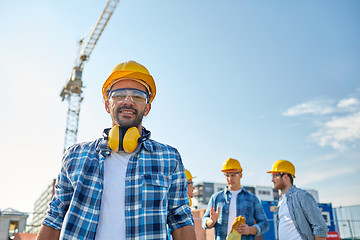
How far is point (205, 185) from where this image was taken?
97812 mm

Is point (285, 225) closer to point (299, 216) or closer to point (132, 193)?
point (299, 216)

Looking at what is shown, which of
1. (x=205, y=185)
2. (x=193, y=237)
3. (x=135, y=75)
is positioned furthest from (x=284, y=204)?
(x=205, y=185)

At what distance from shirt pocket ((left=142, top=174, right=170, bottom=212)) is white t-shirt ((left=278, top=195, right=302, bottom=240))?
3.48 m

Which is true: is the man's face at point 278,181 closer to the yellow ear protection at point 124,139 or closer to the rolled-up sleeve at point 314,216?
the rolled-up sleeve at point 314,216

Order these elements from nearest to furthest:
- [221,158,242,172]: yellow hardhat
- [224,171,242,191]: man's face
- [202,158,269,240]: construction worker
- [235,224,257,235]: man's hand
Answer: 1. [235,224,257,235]: man's hand
2. [202,158,269,240]: construction worker
3. [224,171,242,191]: man's face
4. [221,158,242,172]: yellow hardhat

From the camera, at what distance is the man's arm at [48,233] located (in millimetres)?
1951

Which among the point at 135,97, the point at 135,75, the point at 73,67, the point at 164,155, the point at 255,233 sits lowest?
the point at 255,233

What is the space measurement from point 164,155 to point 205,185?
98101mm

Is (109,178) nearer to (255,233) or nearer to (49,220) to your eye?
(49,220)

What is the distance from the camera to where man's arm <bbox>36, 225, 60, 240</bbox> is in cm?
195

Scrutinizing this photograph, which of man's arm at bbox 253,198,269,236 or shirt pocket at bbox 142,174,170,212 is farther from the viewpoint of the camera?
man's arm at bbox 253,198,269,236

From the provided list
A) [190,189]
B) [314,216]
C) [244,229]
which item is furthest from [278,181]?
[190,189]

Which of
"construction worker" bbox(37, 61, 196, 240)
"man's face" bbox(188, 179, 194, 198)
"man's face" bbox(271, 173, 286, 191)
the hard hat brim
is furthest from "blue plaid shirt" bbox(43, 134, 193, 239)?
"man's face" bbox(271, 173, 286, 191)

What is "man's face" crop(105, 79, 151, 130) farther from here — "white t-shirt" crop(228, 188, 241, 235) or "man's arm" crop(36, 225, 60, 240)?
"white t-shirt" crop(228, 188, 241, 235)
